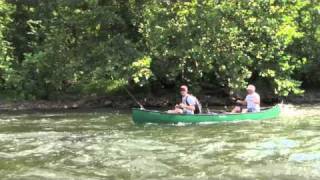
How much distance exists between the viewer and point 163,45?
27.3 meters

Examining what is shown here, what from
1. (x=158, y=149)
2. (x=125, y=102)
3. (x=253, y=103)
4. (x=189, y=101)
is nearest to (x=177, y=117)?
(x=189, y=101)

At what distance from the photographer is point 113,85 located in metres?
28.8

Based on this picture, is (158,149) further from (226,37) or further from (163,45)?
(226,37)

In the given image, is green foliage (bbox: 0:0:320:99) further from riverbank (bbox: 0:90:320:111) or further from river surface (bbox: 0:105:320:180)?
river surface (bbox: 0:105:320:180)

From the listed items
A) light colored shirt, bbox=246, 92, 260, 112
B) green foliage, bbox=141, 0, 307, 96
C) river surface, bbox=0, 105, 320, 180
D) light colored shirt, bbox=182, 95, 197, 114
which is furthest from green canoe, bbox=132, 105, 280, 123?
green foliage, bbox=141, 0, 307, 96

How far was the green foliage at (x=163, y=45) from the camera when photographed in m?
27.2

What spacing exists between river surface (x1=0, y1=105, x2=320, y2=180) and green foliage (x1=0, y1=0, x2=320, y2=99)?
5041 millimetres

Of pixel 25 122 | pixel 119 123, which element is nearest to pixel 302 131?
pixel 119 123

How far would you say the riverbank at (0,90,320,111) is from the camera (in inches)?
1136

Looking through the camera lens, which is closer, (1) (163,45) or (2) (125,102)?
(1) (163,45)

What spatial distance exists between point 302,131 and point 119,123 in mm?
6955

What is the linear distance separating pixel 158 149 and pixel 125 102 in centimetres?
1404

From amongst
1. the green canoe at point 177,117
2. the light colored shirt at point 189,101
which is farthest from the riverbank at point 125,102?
the green canoe at point 177,117

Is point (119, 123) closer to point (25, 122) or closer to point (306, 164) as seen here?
point (25, 122)
